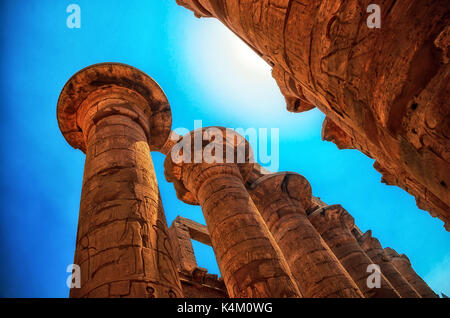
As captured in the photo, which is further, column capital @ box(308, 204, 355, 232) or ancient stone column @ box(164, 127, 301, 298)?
column capital @ box(308, 204, 355, 232)

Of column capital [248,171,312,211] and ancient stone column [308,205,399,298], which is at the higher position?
column capital [248,171,312,211]

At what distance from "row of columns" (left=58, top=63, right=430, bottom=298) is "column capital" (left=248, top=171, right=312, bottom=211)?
0.03 m

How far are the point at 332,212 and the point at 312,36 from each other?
8.81 meters

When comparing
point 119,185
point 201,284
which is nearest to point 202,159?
point 119,185

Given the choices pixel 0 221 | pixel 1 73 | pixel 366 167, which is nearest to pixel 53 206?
pixel 0 221

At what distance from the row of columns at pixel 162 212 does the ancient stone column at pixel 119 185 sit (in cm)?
1

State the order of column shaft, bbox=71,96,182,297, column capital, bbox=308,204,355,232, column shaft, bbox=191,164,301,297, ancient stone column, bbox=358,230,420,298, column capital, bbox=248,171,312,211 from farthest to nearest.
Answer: column capital, bbox=308,204,355,232
ancient stone column, bbox=358,230,420,298
column capital, bbox=248,171,312,211
column shaft, bbox=191,164,301,297
column shaft, bbox=71,96,182,297

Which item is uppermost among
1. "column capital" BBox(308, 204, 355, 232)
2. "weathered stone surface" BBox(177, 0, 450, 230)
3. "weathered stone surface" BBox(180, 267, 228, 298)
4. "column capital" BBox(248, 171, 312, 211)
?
"column capital" BBox(248, 171, 312, 211)

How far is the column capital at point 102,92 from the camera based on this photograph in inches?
241

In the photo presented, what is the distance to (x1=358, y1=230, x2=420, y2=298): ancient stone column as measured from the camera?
9.81 metres

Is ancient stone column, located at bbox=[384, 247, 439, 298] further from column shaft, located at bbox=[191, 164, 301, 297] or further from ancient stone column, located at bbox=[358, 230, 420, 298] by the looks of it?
column shaft, located at bbox=[191, 164, 301, 297]

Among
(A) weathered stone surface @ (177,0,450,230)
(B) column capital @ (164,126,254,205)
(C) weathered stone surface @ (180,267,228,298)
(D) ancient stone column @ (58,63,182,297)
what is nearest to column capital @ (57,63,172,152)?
(D) ancient stone column @ (58,63,182,297)

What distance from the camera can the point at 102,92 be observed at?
6.18 m

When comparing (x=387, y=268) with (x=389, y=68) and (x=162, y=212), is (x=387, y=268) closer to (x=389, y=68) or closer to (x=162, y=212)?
(x=162, y=212)
